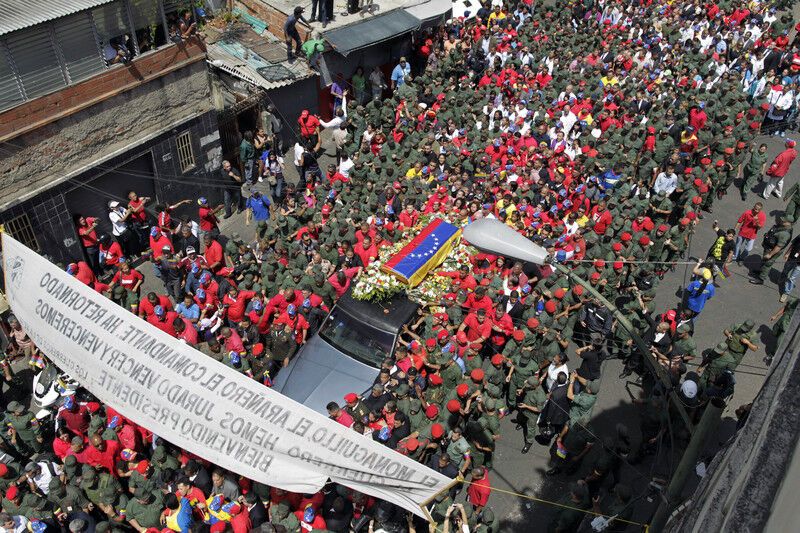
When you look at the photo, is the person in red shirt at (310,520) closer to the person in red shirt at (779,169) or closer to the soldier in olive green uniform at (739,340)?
the soldier in olive green uniform at (739,340)

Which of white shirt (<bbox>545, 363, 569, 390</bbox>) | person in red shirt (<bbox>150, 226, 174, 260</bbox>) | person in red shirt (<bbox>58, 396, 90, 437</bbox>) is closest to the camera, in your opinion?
person in red shirt (<bbox>58, 396, 90, 437</bbox>)

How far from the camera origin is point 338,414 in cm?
930

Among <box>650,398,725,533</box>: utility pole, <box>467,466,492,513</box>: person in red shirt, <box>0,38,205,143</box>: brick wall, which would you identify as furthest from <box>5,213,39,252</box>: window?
<box>650,398,725,533</box>: utility pole

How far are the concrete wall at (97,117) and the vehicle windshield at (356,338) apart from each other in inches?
250

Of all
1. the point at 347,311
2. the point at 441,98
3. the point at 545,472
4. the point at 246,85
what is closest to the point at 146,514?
the point at 347,311

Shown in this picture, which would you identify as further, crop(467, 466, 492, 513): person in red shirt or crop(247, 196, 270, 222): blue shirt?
crop(247, 196, 270, 222): blue shirt

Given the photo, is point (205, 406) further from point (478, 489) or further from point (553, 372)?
point (553, 372)

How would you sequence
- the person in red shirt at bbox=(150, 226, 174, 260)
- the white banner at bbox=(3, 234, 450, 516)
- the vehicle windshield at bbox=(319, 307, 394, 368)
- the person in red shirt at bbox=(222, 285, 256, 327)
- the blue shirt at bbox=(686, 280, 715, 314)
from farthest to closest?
the person in red shirt at bbox=(150, 226, 174, 260) < the blue shirt at bbox=(686, 280, 715, 314) < the person in red shirt at bbox=(222, 285, 256, 327) < the vehicle windshield at bbox=(319, 307, 394, 368) < the white banner at bbox=(3, 234, 450, 516)

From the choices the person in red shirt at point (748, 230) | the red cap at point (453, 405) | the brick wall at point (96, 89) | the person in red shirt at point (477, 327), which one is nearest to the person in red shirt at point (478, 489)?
the red cap at point (453, 405)

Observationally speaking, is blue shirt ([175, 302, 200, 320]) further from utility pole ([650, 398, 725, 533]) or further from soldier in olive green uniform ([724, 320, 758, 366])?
soldier in olive green uniform ([724, 320, 758, 366])

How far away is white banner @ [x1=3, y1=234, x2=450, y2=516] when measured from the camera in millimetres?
6926

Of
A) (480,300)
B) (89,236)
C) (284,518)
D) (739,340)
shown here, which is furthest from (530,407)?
(89,236)

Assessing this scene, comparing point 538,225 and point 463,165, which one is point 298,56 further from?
point 538,225

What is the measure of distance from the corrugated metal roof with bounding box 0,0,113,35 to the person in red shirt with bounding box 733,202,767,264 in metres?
13.7
